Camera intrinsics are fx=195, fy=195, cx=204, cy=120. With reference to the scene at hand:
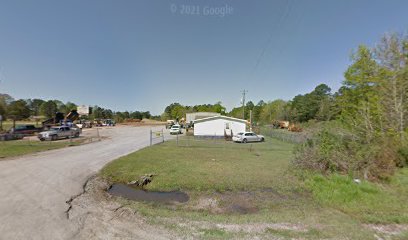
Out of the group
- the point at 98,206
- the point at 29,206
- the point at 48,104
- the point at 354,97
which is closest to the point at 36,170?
the point at 29,206

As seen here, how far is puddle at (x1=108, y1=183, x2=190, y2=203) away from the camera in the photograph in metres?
6.85

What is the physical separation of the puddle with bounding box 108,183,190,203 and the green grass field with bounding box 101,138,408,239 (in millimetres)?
357

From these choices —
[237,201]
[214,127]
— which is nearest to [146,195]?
[237,201]

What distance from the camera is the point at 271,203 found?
6402 millimetres

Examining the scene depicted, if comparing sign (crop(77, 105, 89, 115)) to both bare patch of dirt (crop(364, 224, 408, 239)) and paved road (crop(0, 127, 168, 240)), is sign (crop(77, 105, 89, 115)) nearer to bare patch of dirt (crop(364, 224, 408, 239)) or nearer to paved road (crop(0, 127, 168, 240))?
paved road (crop(0, 127, 168, 240))

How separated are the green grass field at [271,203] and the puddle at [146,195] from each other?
0.36 m

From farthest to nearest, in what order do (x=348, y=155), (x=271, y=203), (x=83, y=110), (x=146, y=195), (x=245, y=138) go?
(x=83, y=110) → (x=245, y=138) → (x=348, y=155) → (x=146, y=195) → (x=271, y=203)

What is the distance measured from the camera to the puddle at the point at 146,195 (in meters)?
6.85

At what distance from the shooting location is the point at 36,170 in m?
9.81

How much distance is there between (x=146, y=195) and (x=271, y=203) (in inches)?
176

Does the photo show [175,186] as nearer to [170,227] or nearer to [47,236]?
[170,227]

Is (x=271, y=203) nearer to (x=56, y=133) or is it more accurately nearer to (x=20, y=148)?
(x=20, y=148)

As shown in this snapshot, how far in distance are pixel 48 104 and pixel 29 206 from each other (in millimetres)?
108463

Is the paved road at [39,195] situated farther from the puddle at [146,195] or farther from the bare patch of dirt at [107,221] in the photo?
the puddle at [146,195]
